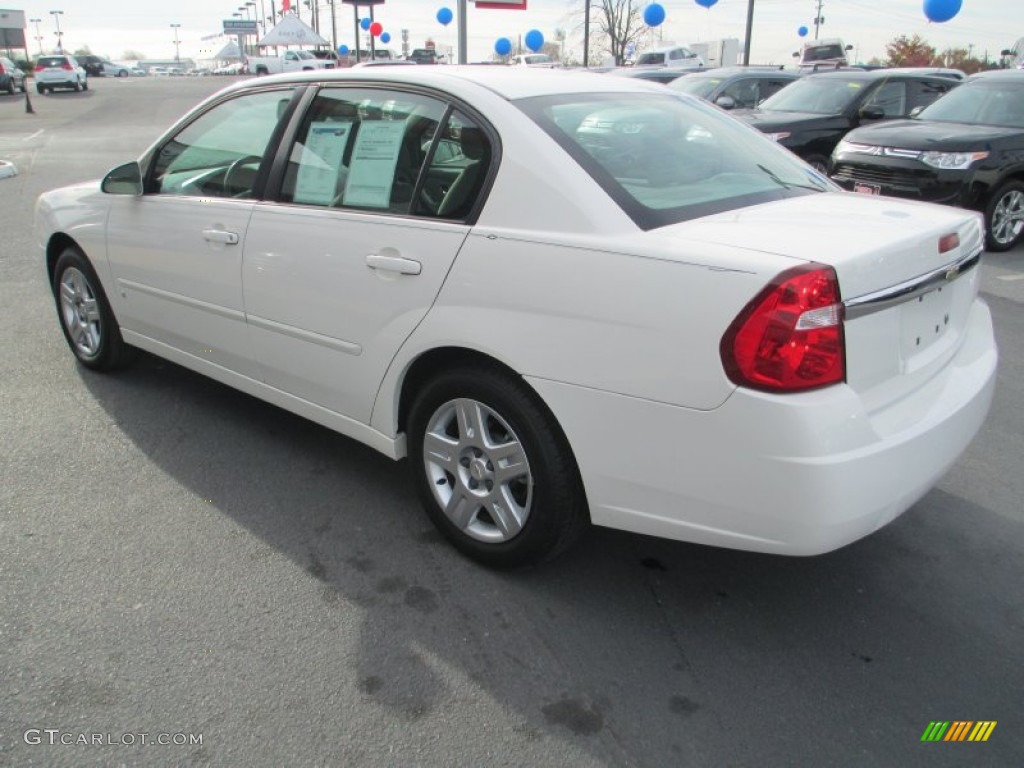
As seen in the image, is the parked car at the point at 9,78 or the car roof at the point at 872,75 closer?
the car roof at the point at 872,75

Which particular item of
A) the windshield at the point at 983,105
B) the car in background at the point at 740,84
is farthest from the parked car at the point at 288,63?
the windshield at the point at 983,105

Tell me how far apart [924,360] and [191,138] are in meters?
3.41

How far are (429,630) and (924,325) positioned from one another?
1.80 m

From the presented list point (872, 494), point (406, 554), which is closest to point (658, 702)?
point (872, 494)

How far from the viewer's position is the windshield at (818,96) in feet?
37.6

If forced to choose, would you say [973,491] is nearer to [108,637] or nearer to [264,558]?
[264,558]

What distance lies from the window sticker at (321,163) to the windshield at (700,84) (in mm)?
11596

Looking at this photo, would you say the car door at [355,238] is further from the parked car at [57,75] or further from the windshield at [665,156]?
the parked car at [57,75]

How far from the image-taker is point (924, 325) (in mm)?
2582

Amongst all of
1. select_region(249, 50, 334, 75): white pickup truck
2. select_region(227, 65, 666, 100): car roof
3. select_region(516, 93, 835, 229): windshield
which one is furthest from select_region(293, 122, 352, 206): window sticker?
select_region(249, 50, 334, 75): white pickup truck

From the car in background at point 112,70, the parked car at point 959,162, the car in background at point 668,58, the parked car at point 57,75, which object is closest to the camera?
the parked car at point 959,162

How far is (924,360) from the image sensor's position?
101 inches

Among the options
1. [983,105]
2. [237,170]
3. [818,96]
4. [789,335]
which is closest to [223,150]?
[237,170]

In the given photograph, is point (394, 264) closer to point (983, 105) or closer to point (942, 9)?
point (983, 105)
